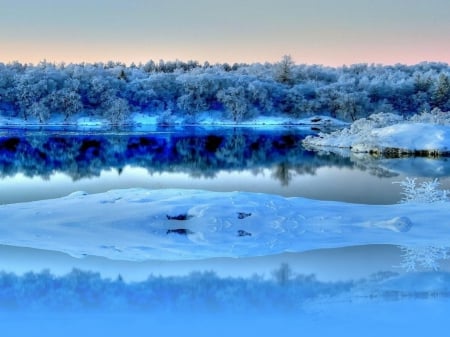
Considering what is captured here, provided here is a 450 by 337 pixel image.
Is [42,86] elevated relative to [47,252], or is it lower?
elevated

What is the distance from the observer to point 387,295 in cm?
824

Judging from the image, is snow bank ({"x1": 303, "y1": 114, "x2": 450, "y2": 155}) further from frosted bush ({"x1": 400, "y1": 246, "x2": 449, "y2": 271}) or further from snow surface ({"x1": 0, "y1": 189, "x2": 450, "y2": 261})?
frosted bush ({"x1": 400, "y1": 246, "x2": 449, "y2": 271})

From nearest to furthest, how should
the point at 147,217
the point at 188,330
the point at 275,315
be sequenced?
the point at 188,330
the point at 275,315
the point at 147,217

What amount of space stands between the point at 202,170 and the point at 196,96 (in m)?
57.0

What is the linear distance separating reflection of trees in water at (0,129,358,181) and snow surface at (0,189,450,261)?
8822mm

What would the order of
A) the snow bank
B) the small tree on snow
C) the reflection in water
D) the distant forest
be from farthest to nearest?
the small tree on snow, the distant forest, the snow bank, the reflection in water

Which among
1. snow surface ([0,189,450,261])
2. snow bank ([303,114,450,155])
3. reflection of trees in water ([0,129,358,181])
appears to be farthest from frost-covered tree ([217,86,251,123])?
snow surface ([0,189,450,261])

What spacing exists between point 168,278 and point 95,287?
40.4 inches

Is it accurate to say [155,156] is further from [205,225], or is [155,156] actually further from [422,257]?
[422,257]

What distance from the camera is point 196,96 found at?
83.4m

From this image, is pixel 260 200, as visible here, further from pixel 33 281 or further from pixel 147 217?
pixel 33 281

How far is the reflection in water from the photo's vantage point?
20422mm

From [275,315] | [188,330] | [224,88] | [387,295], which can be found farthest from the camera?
[224,88]

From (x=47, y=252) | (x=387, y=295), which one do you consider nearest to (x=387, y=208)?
(x=387, y=295)
